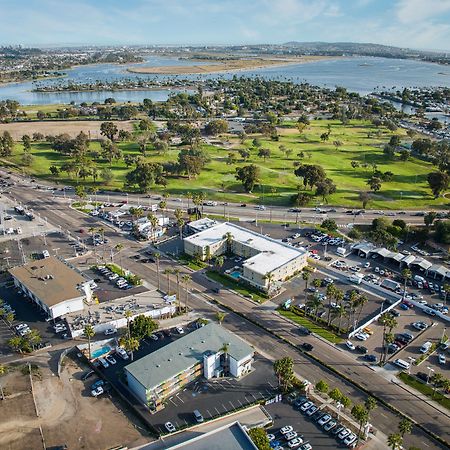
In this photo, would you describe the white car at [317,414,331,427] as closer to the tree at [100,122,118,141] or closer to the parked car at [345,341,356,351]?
the parked car at [345,341,356,351]

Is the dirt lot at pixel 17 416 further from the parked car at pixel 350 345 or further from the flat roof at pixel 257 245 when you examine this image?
the parked car at pixel 350 345

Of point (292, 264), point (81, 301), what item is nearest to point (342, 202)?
point (292, 264)

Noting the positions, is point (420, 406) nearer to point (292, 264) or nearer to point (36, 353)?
point (292, 264)

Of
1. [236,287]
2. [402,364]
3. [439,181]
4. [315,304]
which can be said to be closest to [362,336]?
[402,364]

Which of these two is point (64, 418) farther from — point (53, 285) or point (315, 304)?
point (315, 304)

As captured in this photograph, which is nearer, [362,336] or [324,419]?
[324,419]

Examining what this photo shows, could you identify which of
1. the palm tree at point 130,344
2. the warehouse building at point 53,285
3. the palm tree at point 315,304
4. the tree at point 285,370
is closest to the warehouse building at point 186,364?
the palm tree at point 130,344
